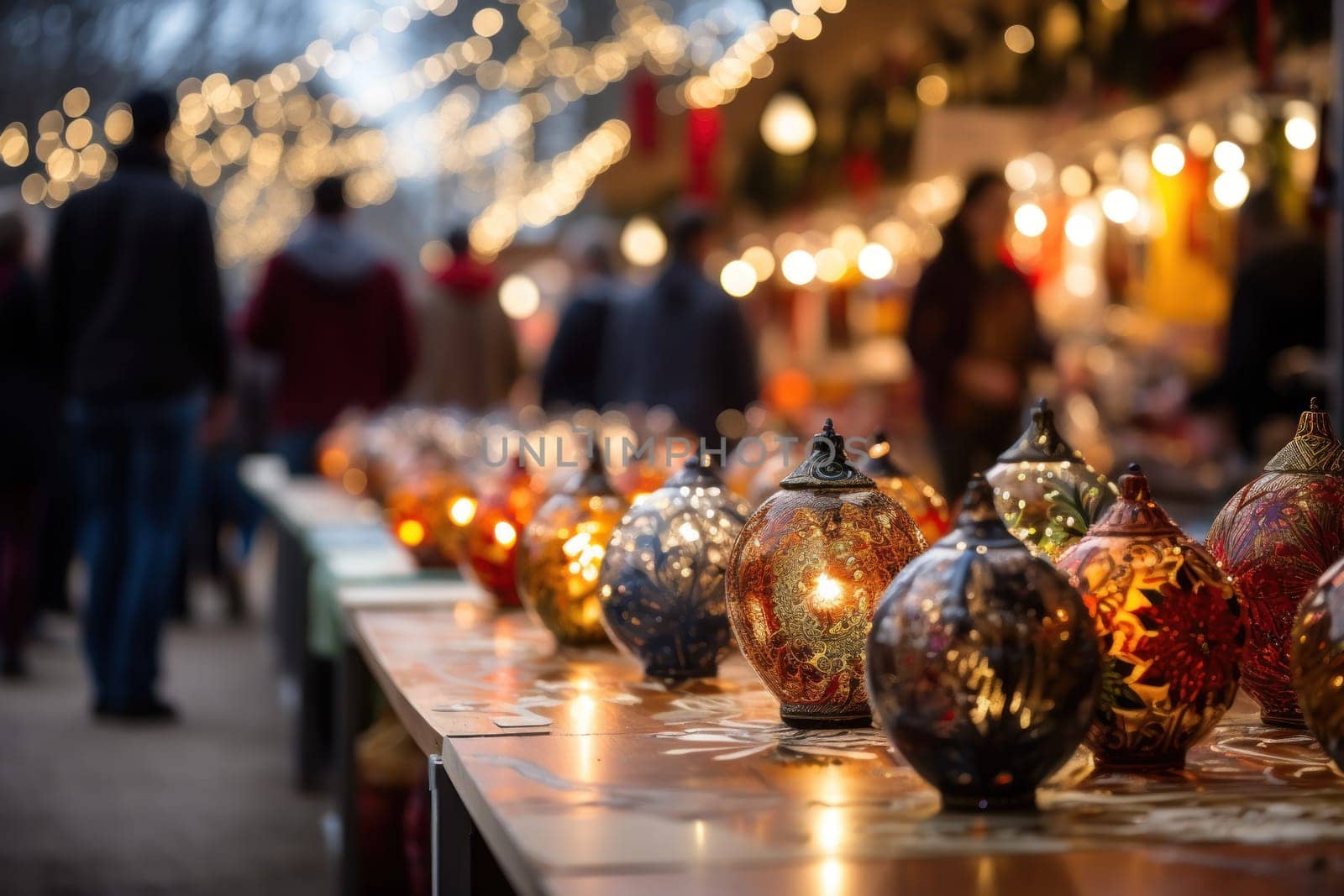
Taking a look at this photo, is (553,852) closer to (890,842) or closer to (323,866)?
(890,842)

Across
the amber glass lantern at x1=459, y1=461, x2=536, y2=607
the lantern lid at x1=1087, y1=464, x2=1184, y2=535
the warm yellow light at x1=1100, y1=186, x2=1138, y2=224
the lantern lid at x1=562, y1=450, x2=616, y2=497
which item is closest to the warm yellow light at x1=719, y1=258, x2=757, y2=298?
the warm yellow light at x1=1100, y1=186, x2=1138, y2=224

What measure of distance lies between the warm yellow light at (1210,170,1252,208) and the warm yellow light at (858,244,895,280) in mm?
3740

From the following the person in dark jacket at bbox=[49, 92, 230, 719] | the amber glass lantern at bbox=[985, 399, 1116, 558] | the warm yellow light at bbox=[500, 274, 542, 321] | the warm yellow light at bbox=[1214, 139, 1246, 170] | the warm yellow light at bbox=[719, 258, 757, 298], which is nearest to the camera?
the amber glass lantern at bbox=[985, 399, 1116, 558]

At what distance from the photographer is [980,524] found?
1.59 metres

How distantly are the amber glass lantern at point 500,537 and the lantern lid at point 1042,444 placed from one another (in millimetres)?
1070

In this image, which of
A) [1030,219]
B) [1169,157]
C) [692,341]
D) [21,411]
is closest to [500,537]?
[692,341]

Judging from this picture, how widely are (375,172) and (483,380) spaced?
960 inches

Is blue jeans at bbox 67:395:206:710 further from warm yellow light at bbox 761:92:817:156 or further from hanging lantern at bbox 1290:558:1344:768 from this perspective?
warm yellow light at bbox 761:92:817:156

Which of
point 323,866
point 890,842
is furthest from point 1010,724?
point 323,866

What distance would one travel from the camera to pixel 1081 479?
220 cm

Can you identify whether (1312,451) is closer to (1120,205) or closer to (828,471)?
(828,471)

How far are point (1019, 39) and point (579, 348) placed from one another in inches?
102

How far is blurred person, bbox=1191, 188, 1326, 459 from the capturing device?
21.3 feet

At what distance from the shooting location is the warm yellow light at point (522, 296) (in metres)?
20.2
